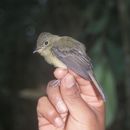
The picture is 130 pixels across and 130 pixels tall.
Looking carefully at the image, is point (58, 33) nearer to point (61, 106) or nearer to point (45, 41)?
point (45, 41)

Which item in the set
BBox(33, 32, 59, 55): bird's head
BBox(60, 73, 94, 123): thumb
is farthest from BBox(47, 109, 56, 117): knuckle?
BBox(33, 32, 59, 55): bird's head

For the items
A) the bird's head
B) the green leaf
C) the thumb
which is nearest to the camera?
the thumb

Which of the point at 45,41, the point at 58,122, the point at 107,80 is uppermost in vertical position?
the point at 45,41

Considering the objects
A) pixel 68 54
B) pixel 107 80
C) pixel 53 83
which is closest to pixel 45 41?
pixel 68 54

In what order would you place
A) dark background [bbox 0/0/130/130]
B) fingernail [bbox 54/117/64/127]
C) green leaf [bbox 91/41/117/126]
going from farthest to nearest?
dark background [bbox 0/0/130/130] < green leaf [bbox 91/41/117/126] < fingernail [bbox 54/117/64/127]

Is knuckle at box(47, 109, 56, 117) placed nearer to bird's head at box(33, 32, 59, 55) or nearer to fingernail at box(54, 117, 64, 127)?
fingernail at box(54, 117, 64, 127)

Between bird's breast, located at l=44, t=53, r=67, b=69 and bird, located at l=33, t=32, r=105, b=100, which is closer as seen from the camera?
bird, located at l=33, t=32, r=105, b=100

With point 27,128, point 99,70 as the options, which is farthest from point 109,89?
point 27,128

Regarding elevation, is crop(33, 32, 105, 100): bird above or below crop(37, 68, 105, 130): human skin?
above
